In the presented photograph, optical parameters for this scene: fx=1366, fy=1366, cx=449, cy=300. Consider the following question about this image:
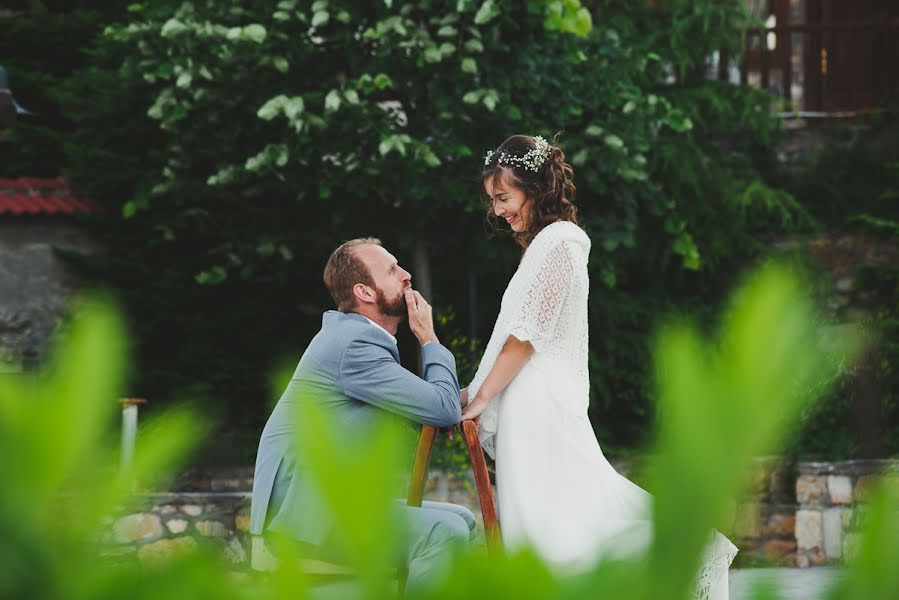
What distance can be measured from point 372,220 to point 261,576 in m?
9.10

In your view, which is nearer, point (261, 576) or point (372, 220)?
point (261, 576)

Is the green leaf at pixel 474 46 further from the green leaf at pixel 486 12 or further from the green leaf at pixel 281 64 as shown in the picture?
the green leaf at pixel 281 64

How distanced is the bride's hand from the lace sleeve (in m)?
0.17

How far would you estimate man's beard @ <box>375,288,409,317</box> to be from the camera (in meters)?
3.16

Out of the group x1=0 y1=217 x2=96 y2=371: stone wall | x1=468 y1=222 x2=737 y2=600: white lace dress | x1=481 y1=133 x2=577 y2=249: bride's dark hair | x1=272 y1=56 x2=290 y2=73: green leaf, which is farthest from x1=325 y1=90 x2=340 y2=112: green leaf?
x1=468 y1=222 x2=737 y2=600: white lace dress

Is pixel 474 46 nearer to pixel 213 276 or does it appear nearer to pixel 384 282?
pixel 213 276

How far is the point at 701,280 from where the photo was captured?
10281 millimetres

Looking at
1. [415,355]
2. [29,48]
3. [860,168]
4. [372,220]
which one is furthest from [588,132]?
[29,48]

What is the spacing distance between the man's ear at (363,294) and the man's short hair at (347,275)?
0.01m

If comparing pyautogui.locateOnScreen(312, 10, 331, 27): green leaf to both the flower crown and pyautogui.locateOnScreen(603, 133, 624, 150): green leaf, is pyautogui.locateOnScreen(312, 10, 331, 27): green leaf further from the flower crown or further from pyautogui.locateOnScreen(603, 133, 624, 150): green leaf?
the flower crown

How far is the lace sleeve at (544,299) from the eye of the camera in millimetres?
3203

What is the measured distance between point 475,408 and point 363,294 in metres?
0.37

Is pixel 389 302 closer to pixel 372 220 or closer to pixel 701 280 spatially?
pixel 372 220

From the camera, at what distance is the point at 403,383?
294 centimetres
